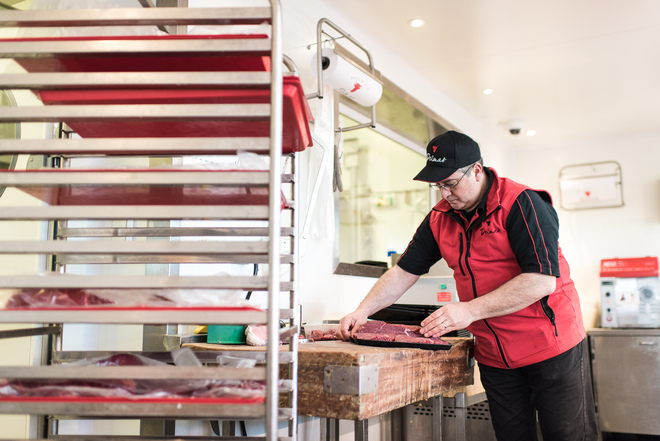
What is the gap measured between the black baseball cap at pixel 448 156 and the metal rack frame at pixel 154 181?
124 cm

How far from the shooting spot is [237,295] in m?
0.94

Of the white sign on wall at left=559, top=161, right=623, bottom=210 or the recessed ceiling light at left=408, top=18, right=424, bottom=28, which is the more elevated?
the recessed ceiling light at left=408, top=18, right=424, bottom=28

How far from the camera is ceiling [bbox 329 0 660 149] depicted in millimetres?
3262

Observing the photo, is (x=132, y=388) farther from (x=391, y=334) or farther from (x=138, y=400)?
(x=391, y=334)

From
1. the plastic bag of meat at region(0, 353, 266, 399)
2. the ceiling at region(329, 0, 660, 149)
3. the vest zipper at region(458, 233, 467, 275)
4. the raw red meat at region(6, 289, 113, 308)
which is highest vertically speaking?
the ceiling at region(329, 0, 660, 149)

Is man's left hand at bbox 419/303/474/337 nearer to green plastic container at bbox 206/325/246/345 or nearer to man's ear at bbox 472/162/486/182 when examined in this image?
man's ear at bbox 472/162/486/182

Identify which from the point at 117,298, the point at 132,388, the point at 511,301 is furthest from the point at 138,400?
the point at 511,301

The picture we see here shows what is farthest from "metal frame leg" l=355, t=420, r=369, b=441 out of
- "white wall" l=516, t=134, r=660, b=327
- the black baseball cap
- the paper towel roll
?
"white wall" l=516, t=134, r=660, b=327

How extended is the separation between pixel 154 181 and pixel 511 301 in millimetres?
1405

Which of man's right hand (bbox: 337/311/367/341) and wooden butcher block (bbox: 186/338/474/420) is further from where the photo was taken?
man's right hand (bbox: 337/311/367/341)

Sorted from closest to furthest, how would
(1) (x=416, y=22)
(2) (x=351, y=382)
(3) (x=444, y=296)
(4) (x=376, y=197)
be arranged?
(2) (x=351, y=382), (3) (x=444, y=296), (1) (x=416, y=22), (4) (x=376, y=197)

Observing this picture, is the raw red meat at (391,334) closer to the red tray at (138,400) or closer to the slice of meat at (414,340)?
the slice of meat at (414,340)

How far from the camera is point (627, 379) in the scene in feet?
15.5

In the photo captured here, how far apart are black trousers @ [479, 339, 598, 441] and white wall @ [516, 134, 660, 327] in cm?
401
